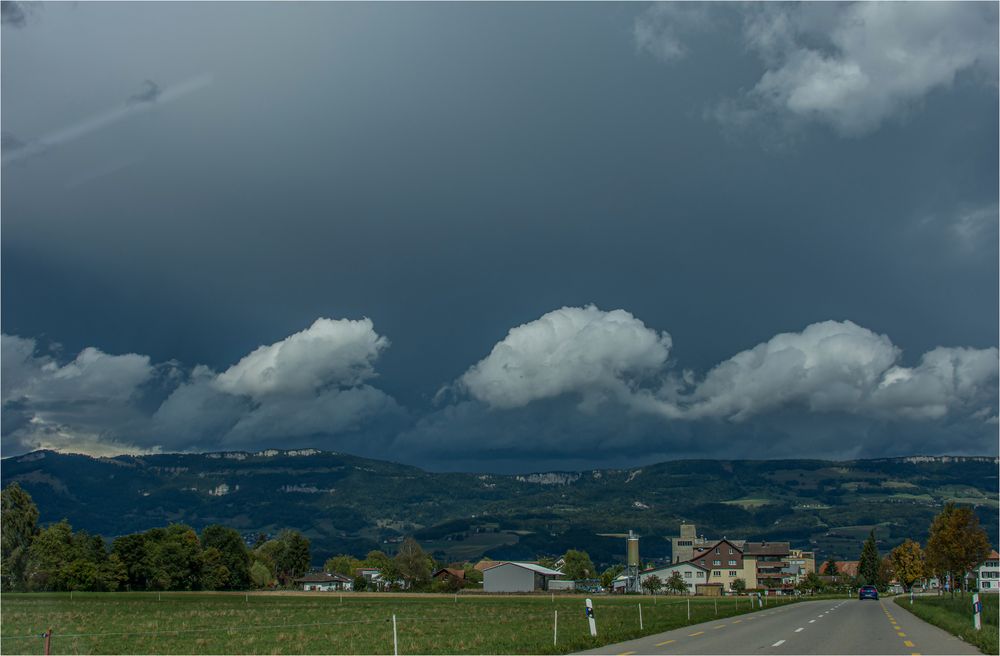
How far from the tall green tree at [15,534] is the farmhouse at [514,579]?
3473 inches

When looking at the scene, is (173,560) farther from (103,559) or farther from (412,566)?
→ (412,566)

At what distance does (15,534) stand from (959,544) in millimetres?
131934

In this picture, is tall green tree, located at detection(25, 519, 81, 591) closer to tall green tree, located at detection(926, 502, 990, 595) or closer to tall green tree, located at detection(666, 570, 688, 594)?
tall green tree, located at detection(926, 502, 990, 595)

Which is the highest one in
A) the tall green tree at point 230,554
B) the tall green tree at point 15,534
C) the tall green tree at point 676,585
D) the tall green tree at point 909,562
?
the tall green tree at point 15,534

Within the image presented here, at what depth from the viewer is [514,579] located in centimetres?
19238

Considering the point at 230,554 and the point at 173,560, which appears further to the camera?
the point at 230,554

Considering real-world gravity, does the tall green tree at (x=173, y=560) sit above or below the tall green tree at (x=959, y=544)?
below

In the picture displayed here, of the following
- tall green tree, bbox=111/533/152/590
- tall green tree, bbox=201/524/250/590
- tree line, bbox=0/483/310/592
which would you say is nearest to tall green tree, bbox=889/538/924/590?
tall green tree, bbox=201/524/250/590

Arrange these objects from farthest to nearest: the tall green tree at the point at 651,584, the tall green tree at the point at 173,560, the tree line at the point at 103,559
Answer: the tall green tree at the point at 651,584, the tall green tree at the point at 173,560, the tree line at the point at 103,559

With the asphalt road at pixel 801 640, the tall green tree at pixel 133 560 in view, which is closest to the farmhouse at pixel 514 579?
the tall green tree at pixel 133 560

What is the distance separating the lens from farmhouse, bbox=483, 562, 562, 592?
190 m

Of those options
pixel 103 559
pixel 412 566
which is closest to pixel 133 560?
pixel 103 559

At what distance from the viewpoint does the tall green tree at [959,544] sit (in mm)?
90375

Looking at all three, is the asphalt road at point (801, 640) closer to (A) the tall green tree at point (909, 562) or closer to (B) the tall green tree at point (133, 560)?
(B) the tall green tree at point (133, 560)
